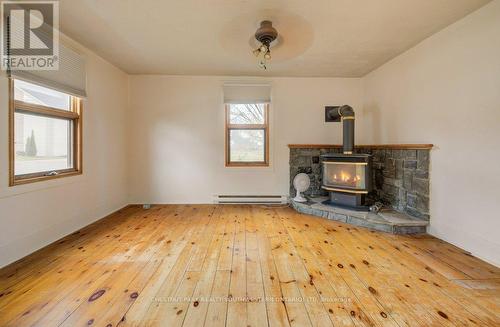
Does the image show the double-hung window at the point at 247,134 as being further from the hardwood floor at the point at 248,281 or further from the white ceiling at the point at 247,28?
the hardwood floor at the point at 248,281

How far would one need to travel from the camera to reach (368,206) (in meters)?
3.36

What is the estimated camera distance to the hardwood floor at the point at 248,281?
1.42 metres

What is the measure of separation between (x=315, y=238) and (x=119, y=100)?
3.88 m

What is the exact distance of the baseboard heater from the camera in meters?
4.20

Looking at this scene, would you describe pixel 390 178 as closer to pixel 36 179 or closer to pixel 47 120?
pixel 36 179

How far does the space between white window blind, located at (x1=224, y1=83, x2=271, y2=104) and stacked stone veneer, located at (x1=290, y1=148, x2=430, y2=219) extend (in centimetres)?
116

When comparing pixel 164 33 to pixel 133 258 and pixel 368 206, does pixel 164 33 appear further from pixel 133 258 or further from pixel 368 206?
pixel 368 206

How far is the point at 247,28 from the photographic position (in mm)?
2465

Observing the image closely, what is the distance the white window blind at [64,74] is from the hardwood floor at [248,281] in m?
1.78

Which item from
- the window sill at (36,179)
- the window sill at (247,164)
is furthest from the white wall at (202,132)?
the window sill at (36,179)

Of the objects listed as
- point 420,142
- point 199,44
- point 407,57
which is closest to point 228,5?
point 199,44
